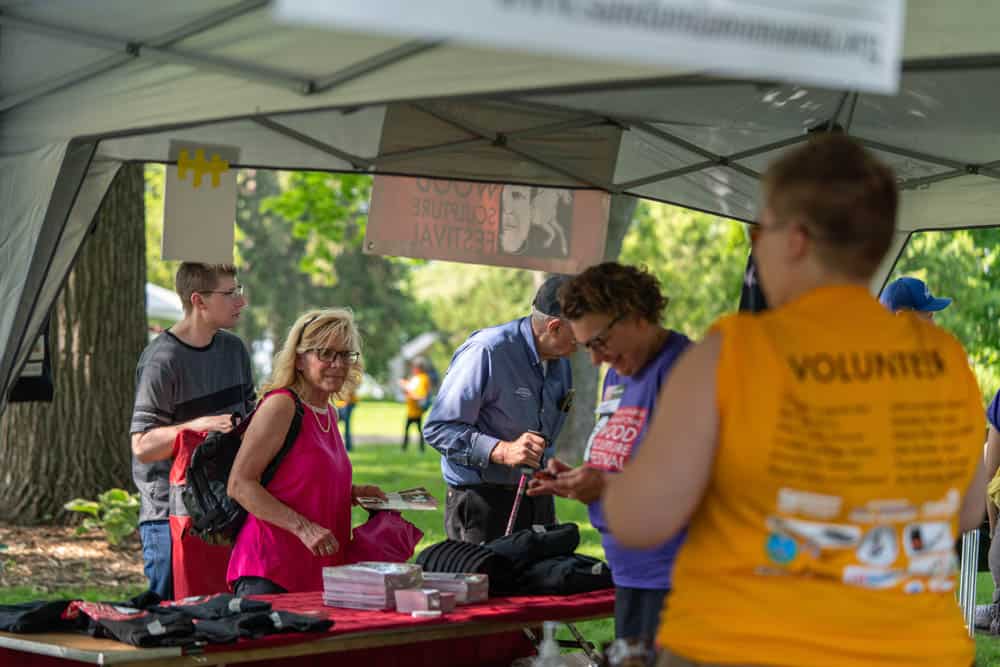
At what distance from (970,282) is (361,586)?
1359 cm

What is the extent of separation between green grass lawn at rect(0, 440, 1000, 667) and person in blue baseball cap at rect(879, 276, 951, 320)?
2.25 metres

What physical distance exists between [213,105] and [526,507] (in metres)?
2.31

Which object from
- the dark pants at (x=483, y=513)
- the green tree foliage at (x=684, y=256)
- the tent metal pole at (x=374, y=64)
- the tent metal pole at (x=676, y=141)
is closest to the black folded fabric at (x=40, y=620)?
the tent metal pole at (x=374, y=64)

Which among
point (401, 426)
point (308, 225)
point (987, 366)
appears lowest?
point (401, 426)

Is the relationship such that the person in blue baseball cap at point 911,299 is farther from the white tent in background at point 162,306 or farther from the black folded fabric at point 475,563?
the white tent in background at point 162,306

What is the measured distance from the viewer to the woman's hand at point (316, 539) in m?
4.43

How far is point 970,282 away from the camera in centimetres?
1641

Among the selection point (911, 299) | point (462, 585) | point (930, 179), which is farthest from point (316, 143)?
point (930, 179)

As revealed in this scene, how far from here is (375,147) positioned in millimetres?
5508

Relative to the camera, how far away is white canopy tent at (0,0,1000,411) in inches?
137

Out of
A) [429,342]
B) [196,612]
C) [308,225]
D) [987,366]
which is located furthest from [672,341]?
[429,342]

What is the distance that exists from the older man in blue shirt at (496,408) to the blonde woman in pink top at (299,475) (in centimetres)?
69

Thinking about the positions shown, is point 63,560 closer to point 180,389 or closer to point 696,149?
point 180,389

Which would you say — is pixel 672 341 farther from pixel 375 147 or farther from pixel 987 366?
pixel 987 366
